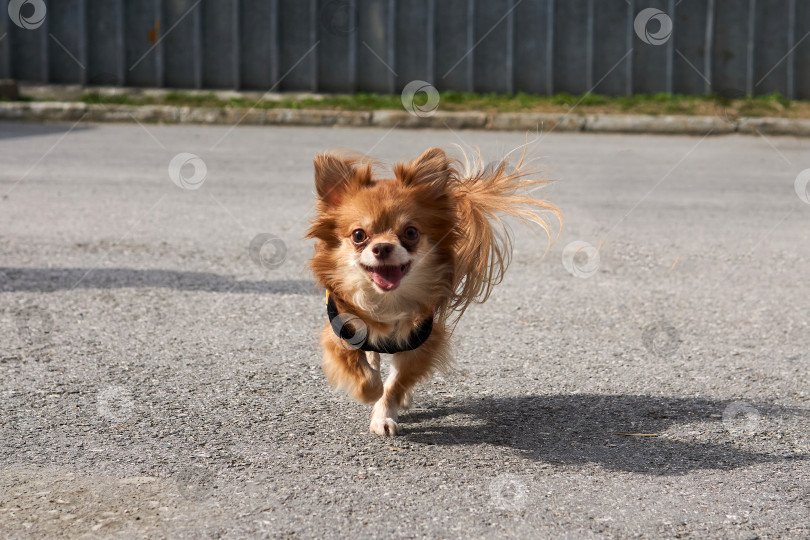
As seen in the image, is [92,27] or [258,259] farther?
[92,27]

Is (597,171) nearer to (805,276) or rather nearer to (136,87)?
(805,276)

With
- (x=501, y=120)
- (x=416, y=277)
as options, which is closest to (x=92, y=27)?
(x=501, y=120)

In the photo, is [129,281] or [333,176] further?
[129,281]

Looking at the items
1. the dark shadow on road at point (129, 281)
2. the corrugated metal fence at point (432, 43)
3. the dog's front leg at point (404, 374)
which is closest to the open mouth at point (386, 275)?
the dog's front leg at point (404, 374)

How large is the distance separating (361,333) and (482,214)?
67 cm

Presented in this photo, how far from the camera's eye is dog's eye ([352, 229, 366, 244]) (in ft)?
11.5

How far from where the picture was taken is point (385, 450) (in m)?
3.55

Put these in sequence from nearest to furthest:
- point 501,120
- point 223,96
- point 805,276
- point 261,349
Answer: point 261,349, point 805,276, point 501,120, point 223,96

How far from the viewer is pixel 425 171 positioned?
3.63 m

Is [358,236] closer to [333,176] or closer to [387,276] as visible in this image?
[387,276]

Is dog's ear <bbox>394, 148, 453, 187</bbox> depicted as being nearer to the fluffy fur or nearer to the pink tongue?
the fluffy fur

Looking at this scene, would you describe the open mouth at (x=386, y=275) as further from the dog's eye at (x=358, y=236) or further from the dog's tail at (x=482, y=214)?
the dog's tail at (x=482, y=214)

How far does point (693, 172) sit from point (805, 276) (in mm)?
3707

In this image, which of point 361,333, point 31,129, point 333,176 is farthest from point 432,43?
point 361,333
